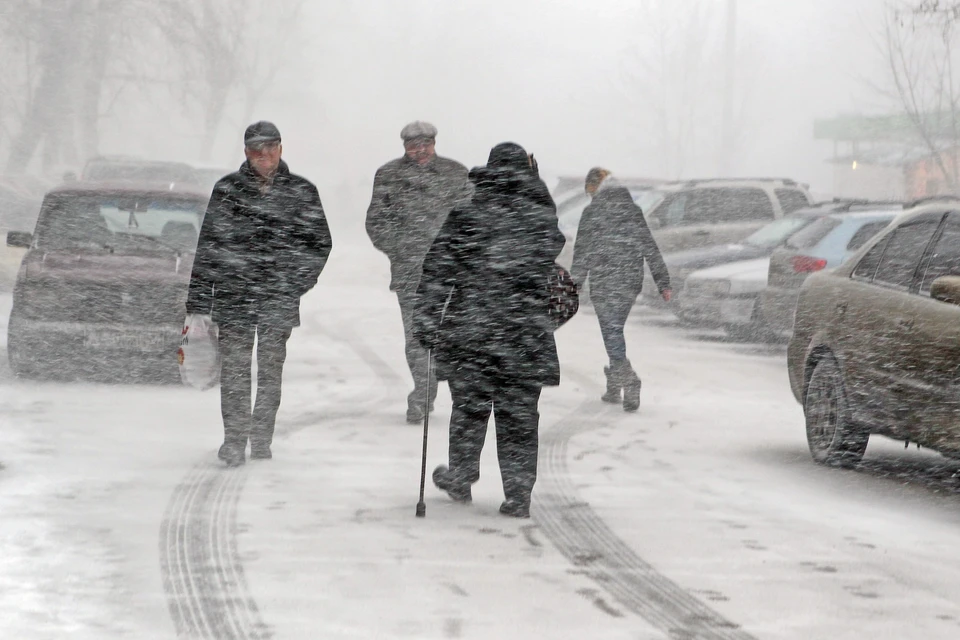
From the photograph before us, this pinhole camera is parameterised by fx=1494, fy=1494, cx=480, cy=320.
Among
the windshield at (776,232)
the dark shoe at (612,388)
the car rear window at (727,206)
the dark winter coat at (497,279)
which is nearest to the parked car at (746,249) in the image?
the windshield at (776,232)

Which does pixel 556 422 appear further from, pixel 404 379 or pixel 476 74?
pixel 476 74

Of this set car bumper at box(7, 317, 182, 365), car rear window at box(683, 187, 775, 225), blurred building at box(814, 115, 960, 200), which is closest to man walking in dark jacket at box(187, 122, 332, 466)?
car bumper at box(7, 317, 182, 365)

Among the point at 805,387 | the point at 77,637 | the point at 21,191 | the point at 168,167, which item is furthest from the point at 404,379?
the point at 21,191

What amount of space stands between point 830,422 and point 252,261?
336cm

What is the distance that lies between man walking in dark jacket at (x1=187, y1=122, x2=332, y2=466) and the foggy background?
63.9m

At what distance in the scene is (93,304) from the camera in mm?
11039

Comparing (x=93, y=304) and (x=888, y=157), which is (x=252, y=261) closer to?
(x=93, y=304)

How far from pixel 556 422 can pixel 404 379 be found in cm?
223

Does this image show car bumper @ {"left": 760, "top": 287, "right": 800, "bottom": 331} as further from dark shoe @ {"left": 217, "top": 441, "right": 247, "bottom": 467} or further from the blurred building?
the blurred building

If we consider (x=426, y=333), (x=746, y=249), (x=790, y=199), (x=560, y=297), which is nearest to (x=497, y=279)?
(x=560, y=297)

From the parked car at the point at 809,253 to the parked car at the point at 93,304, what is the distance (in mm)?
5822

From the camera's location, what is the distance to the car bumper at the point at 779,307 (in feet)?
46.7

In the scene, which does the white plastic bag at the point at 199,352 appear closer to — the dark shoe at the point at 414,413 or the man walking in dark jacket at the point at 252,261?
the man walking in dark jacket at the point at 252,261

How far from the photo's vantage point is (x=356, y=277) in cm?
2383
